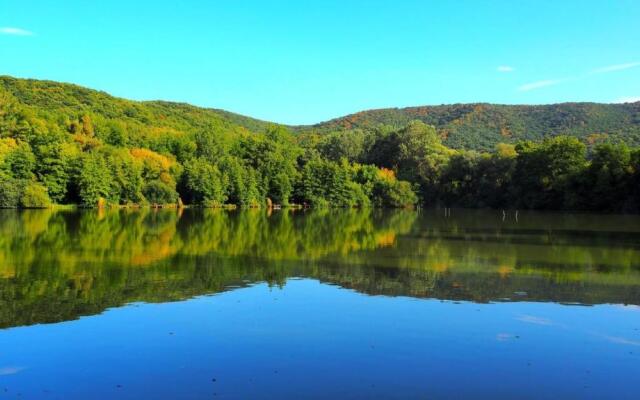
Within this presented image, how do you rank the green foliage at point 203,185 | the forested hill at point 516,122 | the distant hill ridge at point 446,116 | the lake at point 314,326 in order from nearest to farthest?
the lake at point 314,326 → the green foliage at point 203,185 → the distant hill ridge at point 446,116 → the forested hill at point 516,122

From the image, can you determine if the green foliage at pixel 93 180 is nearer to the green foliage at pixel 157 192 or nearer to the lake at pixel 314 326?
the green foliage at pixel 157 192

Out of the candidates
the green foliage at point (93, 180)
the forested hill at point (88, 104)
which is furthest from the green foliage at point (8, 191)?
the forested hill at point (88, 104)

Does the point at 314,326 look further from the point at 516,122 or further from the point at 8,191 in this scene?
the point at 516,122

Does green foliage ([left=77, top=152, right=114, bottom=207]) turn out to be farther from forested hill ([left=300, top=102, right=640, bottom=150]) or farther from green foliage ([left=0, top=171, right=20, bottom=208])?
forested hill ([left=300, top=102, right=640, bottom=150])

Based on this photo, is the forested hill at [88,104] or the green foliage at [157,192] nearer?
the green foliage at [157,192]

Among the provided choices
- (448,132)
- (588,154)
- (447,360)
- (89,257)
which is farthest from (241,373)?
(448,132)

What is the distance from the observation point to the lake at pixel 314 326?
7.48m

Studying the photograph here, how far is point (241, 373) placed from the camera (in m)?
7.83

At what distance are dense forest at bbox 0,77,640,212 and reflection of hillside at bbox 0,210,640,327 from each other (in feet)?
143

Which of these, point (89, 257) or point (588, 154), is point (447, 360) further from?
point (588, 154)

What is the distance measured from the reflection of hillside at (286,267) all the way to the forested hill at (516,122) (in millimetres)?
98225

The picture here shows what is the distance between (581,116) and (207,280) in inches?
5532

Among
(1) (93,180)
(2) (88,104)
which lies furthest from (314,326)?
(2) (88,104)

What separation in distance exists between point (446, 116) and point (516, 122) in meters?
22.1
